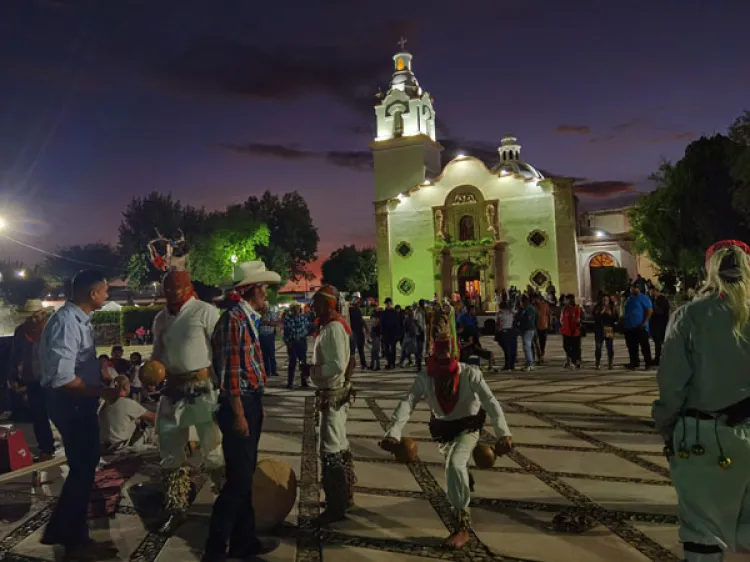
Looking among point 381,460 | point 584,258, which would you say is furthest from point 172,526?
point 584,258

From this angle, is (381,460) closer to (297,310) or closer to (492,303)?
(297,310)

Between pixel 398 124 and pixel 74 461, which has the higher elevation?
pixel 398 124

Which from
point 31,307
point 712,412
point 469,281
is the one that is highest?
point 469,281

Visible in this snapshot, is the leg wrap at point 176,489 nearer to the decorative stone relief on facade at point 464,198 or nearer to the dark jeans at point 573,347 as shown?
the dark jeans at point 573,347

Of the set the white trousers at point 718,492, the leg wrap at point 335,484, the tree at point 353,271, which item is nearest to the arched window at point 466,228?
the tree at point 353,271

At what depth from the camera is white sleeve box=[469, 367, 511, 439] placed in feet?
12.6

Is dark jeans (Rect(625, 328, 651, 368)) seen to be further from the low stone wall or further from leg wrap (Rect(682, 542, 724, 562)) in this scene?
the low stone wall

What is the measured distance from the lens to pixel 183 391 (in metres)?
4.14

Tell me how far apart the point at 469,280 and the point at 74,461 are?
35133 millimetres

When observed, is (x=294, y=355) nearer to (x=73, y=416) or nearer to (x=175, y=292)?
(x=175, y=292)

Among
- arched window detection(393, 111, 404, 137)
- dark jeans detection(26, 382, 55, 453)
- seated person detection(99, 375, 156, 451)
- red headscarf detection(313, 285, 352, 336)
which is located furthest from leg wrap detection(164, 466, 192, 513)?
arched window detection(393, 111, 404, 137)

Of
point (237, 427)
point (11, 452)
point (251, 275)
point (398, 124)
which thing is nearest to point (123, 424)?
point (11, 452)

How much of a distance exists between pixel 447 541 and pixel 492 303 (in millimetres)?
33388

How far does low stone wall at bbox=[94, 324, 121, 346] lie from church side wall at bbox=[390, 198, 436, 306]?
17212mm
